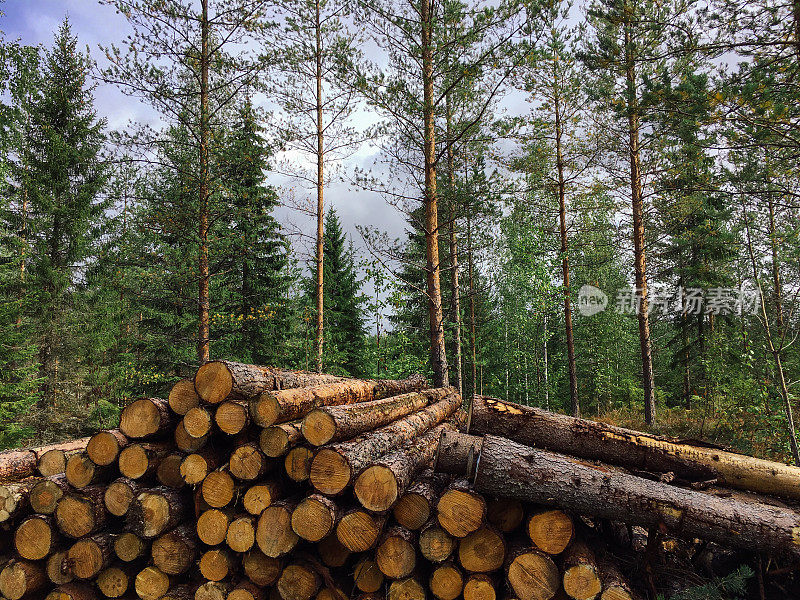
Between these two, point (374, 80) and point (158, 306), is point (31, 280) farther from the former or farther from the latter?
point (374, 80)

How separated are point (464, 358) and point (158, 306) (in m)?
11.5

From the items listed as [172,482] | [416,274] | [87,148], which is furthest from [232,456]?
[416,274]

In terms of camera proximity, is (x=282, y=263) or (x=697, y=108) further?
(x=282, y=263)

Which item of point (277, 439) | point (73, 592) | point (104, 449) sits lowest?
point (73, 592)

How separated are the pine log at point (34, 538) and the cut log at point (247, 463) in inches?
63.5

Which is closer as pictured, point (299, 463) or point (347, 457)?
point (347, 457)

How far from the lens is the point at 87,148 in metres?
12.7

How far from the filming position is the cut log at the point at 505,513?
312 cm

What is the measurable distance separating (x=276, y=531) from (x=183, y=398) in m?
1.45

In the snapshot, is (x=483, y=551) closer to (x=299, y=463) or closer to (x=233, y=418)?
(x=299, y=463)

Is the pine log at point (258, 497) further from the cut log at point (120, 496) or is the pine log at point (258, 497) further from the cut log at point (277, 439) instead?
the cut log at point (120, 496)

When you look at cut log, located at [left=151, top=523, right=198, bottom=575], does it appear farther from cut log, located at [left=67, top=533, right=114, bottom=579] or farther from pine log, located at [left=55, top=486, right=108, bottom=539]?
pine log, located at [left=55, top=486, right=108, bottom=539]

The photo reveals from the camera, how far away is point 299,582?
10.4 feet

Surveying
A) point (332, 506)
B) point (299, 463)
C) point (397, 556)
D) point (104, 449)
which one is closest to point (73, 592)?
point (104, 449)
